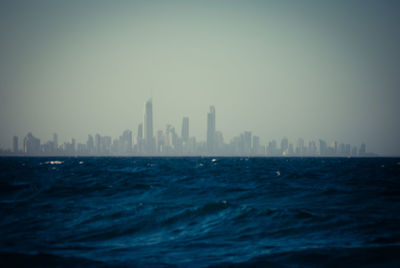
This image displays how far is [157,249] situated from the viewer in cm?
1031

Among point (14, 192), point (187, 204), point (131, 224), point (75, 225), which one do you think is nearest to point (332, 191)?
point (187, 204)

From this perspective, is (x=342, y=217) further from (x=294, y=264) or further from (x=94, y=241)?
(x=94, y=241)

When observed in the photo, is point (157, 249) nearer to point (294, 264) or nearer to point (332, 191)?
point (294, 264)

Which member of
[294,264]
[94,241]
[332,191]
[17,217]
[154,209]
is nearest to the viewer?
[294,264]

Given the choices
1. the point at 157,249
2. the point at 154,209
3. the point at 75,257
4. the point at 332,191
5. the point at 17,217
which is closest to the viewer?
the point at 75,257

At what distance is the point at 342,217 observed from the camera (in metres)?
13.9

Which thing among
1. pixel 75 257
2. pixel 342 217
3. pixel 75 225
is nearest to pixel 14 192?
pixel 75 225

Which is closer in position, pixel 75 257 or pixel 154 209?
pixel 75 257

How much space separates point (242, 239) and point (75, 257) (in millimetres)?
5558

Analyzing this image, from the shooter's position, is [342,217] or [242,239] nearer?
[242,239]

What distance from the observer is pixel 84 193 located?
22891mm

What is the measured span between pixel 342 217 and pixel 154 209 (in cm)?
900

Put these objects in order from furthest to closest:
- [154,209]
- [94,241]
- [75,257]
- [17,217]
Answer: [154,209] → [17,217] → [94,241] → [75,257]

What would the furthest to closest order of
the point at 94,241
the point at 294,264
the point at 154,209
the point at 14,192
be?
the point at 14,192
the point at 154,209
the point at 94,241
the point at 294,264
